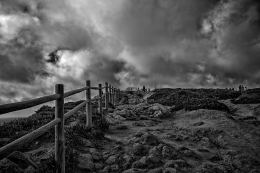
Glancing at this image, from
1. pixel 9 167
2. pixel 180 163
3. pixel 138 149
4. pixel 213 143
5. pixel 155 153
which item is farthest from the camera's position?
pixel 213 143

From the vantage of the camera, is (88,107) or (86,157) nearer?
(86,157)

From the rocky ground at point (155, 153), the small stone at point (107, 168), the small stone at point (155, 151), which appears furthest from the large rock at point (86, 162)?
the small stone at point (155, 151)

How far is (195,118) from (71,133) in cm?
749

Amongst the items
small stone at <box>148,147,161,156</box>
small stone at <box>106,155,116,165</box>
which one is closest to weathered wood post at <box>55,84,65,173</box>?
small stone at <box>106,155,116,165</box>

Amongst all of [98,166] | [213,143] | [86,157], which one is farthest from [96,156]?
[213,143]

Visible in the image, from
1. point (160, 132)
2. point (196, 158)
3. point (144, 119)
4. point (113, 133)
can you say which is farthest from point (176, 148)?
point (144, 119)

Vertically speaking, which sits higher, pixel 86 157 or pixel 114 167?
pixel 86 157

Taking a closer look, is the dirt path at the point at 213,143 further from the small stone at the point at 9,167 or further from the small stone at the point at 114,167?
the small stone at the point at 9,167

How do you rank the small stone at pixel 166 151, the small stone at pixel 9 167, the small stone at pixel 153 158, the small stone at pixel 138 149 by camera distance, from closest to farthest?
the small stone at pixel 9 167
the small stone at pixel 153 158
the small stone at pixel 166 151
the small stone at pixel 138 149

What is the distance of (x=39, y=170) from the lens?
360cm

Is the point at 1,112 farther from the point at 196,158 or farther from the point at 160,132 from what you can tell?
the point at 160,132

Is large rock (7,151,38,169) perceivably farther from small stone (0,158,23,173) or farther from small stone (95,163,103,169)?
small stone (95,163,103,169)

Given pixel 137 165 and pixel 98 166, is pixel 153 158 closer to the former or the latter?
pixel 137 165

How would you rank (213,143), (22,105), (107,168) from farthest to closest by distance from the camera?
1. (213,143)
2. (107,168)
3. (22,105)
